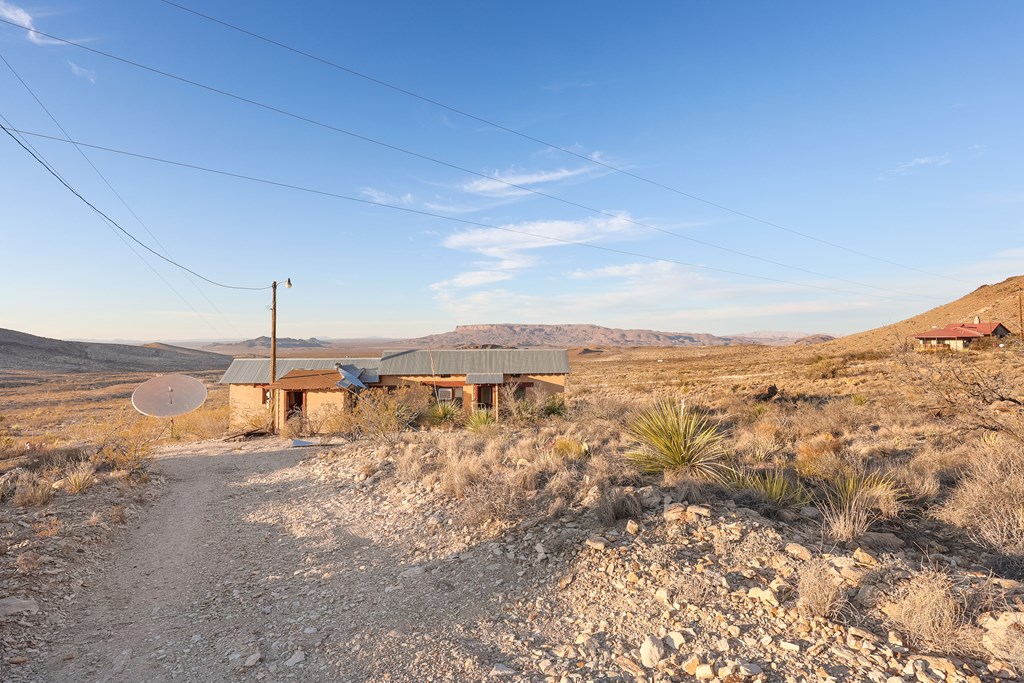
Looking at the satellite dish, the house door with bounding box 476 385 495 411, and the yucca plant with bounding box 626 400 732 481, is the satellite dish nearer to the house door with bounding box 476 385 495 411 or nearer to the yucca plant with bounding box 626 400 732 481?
the house door with bounding box 476 385 495 411

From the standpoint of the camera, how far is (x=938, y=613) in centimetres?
433

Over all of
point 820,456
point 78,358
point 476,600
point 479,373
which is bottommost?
point 476,600

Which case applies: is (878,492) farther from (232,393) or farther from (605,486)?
(232,393)

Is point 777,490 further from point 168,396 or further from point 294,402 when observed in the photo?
point 294,402

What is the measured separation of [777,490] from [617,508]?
237 cm

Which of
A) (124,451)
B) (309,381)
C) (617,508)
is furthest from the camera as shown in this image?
(309,381)

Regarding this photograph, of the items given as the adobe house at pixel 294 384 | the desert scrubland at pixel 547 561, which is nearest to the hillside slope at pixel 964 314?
the adobe house at pixel 294 384

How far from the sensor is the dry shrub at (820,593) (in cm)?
470

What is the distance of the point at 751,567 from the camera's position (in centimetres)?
559

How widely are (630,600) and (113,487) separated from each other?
33.4ft

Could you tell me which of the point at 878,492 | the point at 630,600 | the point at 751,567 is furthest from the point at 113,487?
the point at 878,492

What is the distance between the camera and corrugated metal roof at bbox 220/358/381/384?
84.2ft

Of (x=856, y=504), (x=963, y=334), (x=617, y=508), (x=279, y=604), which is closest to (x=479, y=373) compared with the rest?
(x=617, y=508)

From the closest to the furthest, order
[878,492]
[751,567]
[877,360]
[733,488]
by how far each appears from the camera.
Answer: [751,567], [878,492], [733,488], [877,360]
